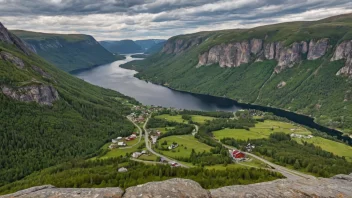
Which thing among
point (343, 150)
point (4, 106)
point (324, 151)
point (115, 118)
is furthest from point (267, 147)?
point (4, 106)

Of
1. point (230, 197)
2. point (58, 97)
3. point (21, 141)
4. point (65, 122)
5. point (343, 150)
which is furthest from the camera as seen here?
point (58, 97)

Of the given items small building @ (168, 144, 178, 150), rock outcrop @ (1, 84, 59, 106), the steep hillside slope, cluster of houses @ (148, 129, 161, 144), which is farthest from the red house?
rock outcrop @ (1, 84, 59, 106)

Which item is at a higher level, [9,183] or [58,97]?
[58,97]

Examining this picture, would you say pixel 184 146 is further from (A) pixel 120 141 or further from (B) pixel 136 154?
(A) pixel 120 141

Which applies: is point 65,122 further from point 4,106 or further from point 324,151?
point 324,151

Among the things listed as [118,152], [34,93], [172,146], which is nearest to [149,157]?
[172,146]

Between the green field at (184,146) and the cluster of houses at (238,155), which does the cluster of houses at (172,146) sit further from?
the cluster of houses at (238,155)
